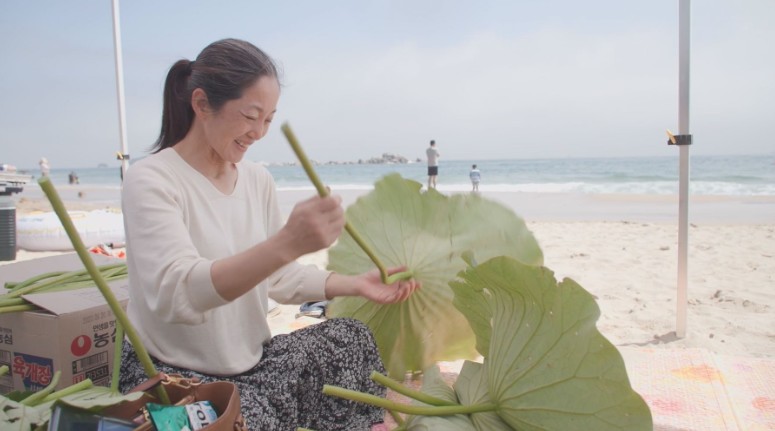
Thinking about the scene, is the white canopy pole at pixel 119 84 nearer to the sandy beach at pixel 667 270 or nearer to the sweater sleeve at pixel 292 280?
the sandy beach at pixel 667 270

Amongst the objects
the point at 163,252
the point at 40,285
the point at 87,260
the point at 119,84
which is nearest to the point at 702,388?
the point at 163,252

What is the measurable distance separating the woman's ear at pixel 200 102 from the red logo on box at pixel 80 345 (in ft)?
1.82

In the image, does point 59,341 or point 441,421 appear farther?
point 59,341

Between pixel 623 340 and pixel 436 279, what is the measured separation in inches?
48.0

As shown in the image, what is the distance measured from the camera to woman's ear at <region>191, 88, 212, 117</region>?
1.00 m

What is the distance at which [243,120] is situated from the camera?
98 centimetres

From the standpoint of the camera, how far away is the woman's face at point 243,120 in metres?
0.97

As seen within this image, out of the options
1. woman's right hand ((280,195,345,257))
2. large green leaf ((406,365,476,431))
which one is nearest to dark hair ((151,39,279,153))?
woman's right hand ((280,195,345,257))

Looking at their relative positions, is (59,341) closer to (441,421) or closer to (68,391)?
(68,391)

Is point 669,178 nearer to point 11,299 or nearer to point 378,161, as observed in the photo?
point 11,299

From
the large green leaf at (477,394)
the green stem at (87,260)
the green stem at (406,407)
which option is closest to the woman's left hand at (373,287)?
the large green leaf at (477,394)

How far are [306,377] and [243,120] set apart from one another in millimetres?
509

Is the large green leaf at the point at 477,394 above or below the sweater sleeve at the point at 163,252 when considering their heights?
below

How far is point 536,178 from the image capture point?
16875 millimetres
